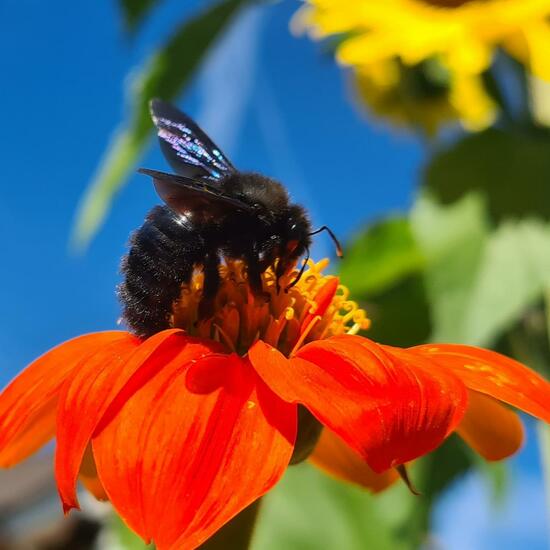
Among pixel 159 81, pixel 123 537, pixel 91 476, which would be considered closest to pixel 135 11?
pixel 159 81

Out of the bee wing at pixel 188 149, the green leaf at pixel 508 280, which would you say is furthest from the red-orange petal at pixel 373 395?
the green leaf at pixel 508 280

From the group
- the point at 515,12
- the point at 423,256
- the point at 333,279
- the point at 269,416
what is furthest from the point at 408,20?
the point at 269,416

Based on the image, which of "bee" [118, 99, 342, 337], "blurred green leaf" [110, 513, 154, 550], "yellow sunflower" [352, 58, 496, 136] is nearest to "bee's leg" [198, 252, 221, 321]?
"bee" [118, 99, 342, 337]

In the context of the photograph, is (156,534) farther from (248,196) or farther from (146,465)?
(248,196)

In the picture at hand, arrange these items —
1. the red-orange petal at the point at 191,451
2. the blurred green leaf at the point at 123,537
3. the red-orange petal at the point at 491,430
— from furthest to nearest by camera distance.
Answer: the blurred green leaf at the point at 123,537, the red-orange petal at the point at 491,430, the red-orange petal at the point at 191,451

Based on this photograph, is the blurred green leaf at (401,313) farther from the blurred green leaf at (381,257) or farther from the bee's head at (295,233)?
the bee's head at (295,233)

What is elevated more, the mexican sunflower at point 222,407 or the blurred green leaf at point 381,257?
the mexican sunflower at point 222,407

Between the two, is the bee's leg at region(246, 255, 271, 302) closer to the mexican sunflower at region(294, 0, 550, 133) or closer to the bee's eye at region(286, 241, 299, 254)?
the bee's eye at region(286, 241, 299, 254)

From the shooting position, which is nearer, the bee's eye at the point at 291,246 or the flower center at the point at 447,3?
the bee's eye at the point at 291,246
